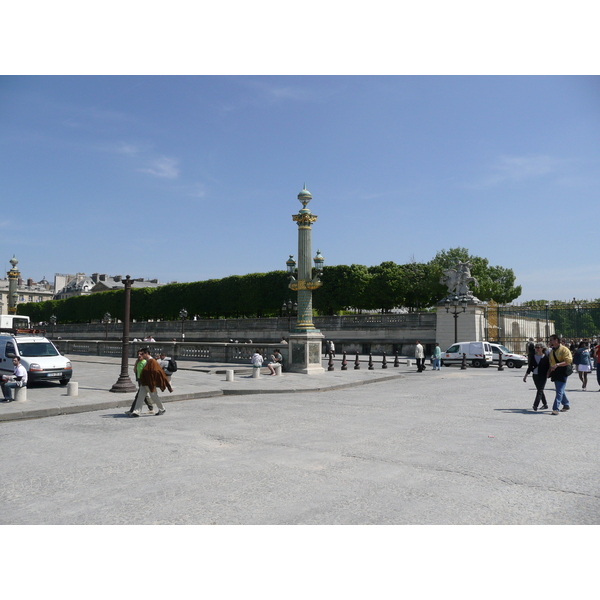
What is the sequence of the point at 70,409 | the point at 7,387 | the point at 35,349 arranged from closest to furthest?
the point at 70,409, the point at 7,387, the point at 35,349

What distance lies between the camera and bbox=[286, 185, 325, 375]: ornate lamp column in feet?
74.9

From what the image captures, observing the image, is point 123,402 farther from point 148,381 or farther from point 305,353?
point 305,353

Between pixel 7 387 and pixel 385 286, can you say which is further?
pixel 385 286

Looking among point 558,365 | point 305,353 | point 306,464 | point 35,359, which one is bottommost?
point 306,464

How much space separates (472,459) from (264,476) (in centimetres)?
290

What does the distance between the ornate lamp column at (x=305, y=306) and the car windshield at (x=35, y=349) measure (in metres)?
9.61

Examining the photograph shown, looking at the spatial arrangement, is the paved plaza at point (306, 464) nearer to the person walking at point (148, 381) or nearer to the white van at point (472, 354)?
the person walking at point (148, 381)

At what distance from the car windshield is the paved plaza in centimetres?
455

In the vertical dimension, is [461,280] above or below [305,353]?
above

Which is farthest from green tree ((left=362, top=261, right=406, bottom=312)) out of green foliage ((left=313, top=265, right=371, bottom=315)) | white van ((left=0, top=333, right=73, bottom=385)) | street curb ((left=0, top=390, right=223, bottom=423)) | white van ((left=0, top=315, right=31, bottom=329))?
street curb ((left=0, top=390, right=223, bottom=423))

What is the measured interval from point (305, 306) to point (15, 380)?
12.6 meters

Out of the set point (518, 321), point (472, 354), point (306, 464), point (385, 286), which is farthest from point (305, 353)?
point (385, 286)

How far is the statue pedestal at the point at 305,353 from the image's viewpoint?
22.7 meters

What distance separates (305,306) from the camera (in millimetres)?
23641
